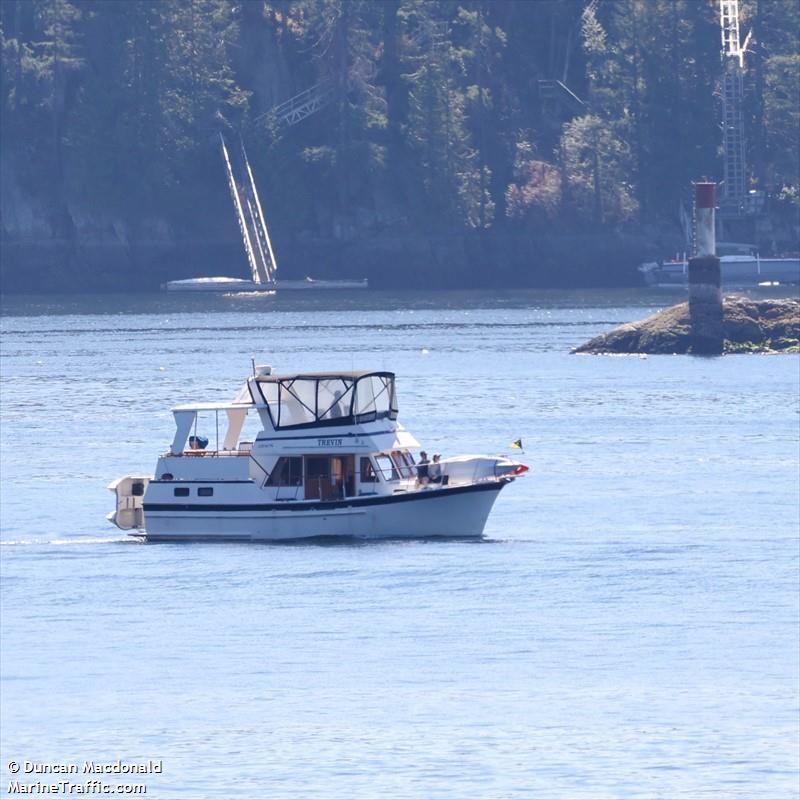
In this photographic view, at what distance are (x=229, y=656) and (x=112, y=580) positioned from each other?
9852 millimetres

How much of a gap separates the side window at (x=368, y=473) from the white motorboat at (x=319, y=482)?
1.0 inches

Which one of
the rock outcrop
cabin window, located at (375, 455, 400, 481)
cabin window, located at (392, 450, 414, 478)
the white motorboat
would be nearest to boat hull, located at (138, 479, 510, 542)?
the white motorboat

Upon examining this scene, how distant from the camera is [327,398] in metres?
65.0

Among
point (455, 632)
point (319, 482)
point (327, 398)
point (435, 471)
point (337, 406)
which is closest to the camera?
point (455, 632)

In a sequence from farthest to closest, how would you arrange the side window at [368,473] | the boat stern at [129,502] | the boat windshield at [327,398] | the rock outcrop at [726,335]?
the rock outcrop at [726,335] → the boat stern at [129,502] → the boat windshield at [327,398] → the side window at [368,473]

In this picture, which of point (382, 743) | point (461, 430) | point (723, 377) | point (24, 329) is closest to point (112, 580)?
point (382, 743)

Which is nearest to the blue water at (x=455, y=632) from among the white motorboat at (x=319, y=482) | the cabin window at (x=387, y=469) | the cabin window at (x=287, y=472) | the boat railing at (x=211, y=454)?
the white motorboat at (x=319, y=482)

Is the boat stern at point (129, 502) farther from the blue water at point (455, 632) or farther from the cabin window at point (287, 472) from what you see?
the cabin window at point (287, 472)

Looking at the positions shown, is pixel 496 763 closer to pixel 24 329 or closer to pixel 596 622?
pixel 596 622

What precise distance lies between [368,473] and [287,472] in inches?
88.7

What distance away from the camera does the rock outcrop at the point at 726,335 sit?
129 meters

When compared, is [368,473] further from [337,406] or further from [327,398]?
[327,398]

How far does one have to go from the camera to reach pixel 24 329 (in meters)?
161

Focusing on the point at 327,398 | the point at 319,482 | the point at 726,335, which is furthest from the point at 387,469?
the point at 726,335
